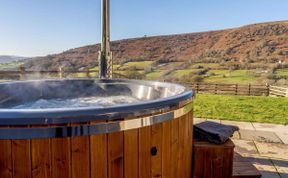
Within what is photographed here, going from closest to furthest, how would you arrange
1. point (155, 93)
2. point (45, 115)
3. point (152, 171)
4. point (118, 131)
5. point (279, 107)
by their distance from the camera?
point (45, 115) < point (118, 131) < point (152, 171) < point (155, 93) < point (279, 107)

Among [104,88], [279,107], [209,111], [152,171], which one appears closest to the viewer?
[152,171]

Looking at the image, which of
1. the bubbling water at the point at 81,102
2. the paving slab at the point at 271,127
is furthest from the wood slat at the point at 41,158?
the paving slab at the point at 271,127

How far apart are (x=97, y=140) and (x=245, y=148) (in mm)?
2330

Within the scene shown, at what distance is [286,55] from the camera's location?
739 inches

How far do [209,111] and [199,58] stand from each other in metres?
14.8

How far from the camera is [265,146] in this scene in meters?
3.10

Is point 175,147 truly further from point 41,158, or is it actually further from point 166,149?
point 41,158

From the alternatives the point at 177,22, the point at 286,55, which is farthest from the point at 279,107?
the point at 286,55

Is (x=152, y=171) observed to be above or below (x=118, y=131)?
below

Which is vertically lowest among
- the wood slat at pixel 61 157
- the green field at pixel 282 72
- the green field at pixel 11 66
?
the green field at pixel 282 72

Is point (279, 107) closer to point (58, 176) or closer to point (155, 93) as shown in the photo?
point (155, 93)

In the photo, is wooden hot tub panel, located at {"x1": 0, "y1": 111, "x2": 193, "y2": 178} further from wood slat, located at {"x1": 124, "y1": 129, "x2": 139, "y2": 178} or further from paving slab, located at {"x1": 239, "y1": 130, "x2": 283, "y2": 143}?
paving slab, located at {"x1": 239, "y1": 130, "x2": 283, "y2": 143}

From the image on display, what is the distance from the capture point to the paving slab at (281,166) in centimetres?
238

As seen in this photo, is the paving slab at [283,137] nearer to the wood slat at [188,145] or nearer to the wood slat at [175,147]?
the wood slat at [188,145]
